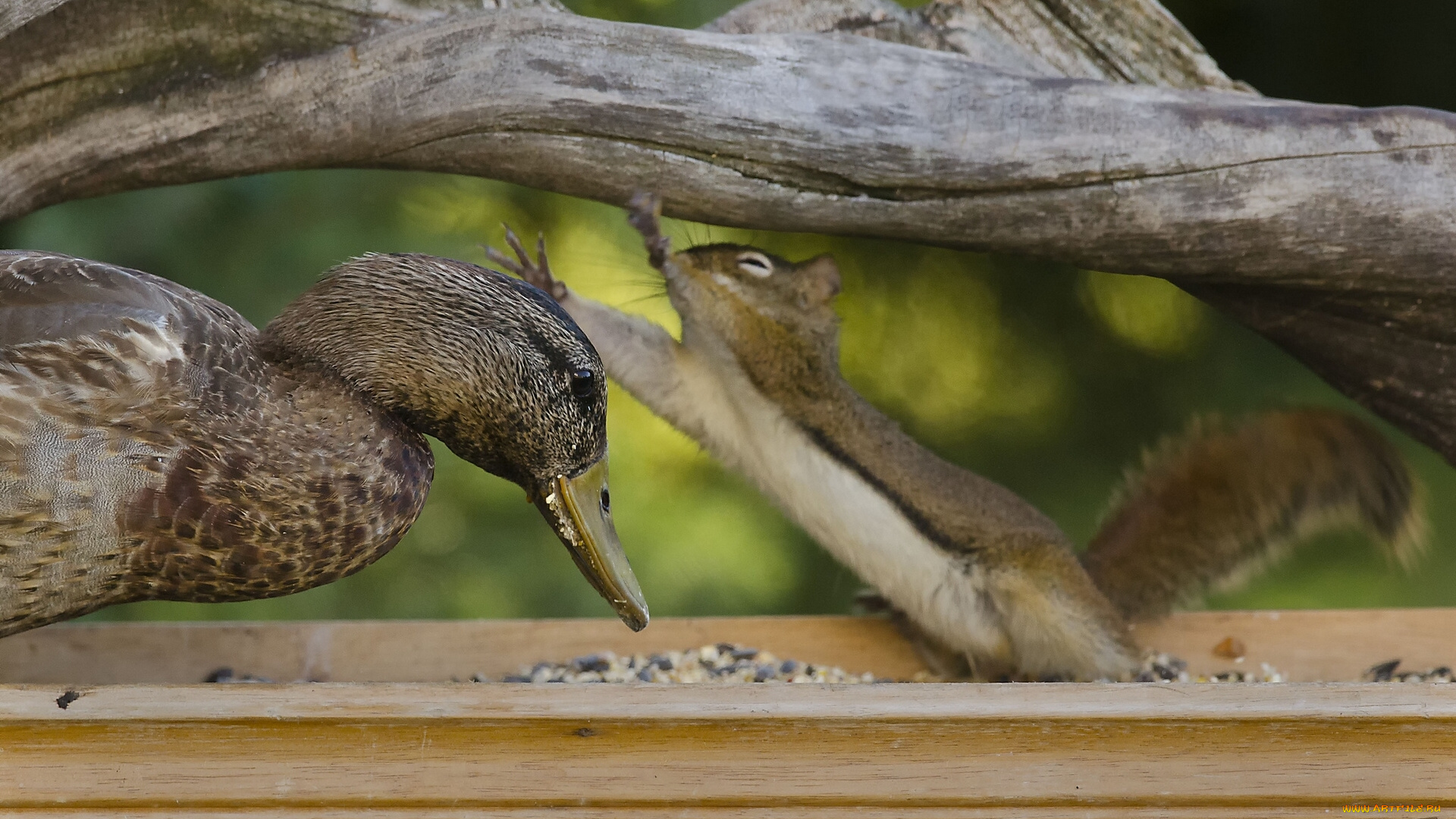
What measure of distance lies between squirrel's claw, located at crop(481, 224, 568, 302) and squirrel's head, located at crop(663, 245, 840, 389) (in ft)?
0.47

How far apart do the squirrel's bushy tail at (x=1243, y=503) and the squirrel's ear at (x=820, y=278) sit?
46cm

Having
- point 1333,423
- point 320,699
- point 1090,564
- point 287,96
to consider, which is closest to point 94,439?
point 320,699

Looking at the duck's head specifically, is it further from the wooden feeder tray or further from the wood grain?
the wood grain

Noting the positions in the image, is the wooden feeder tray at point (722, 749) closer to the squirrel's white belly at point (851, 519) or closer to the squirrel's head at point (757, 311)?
the squirrel's white belly at point (851, 519)

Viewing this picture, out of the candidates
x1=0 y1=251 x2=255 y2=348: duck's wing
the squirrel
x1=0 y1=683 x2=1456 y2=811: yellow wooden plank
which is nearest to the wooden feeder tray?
x1=0 y1=683 x2=1456 y2=811: yellow wooden plank

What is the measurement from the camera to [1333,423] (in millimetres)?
1327

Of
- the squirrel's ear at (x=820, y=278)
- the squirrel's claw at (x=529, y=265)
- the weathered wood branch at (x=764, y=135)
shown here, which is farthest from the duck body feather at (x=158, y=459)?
the squirrel's ear at (x=820, y=278)

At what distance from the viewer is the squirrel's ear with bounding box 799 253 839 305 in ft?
4.88

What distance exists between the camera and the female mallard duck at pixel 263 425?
719 millimetres

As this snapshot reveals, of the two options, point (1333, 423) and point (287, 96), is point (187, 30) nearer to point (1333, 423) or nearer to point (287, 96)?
point (287, 96)

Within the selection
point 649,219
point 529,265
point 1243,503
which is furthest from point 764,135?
point 1243,503

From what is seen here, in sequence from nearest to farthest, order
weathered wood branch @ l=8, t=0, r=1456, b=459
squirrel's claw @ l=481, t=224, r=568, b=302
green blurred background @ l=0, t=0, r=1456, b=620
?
weathered wood branch @ l=8, t=0, r=1456, b=459 < squirrel's claw @ l=481, t=224, r=568, b=302 < green blurred background @ l=0, t=0, r=1456, b=620

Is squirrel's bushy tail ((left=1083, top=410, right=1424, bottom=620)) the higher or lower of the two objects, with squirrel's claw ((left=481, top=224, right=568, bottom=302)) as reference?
lower

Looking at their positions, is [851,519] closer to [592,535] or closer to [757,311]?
[757,311]
